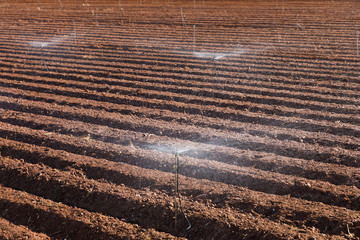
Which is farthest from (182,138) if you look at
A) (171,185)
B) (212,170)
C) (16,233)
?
(16,233)

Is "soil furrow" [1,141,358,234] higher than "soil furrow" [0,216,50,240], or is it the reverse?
"soil furrow" [1,141,358,234]

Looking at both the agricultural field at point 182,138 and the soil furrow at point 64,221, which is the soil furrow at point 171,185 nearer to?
the agricultural field at point 182,138

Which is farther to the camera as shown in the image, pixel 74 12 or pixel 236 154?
pixel 74 12

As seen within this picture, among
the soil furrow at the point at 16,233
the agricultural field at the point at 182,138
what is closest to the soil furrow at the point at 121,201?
the agricultural field at the point at 182,138

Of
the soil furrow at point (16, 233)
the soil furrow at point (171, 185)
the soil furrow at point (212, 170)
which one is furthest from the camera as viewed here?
the soil furrow at point (212, 170)

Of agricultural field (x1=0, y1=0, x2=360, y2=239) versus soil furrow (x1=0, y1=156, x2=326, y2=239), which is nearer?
soil furrow (x1=0, y1=156, x2=326, y2=239)

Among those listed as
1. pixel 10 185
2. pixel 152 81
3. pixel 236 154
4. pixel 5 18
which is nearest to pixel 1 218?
pixel 10 185

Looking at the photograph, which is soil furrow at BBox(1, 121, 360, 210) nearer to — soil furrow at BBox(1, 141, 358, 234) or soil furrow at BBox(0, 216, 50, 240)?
soil furrow at BBox(1, 141, 358, 234)

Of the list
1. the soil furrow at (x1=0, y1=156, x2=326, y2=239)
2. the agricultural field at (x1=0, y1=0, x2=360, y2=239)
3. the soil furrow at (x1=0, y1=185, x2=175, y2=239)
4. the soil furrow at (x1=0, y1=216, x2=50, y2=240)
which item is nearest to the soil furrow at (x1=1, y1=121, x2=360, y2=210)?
the agricultural field at (x1=0, y1=0, x2=360, y2=239)

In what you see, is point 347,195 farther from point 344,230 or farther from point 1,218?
point 1,218
